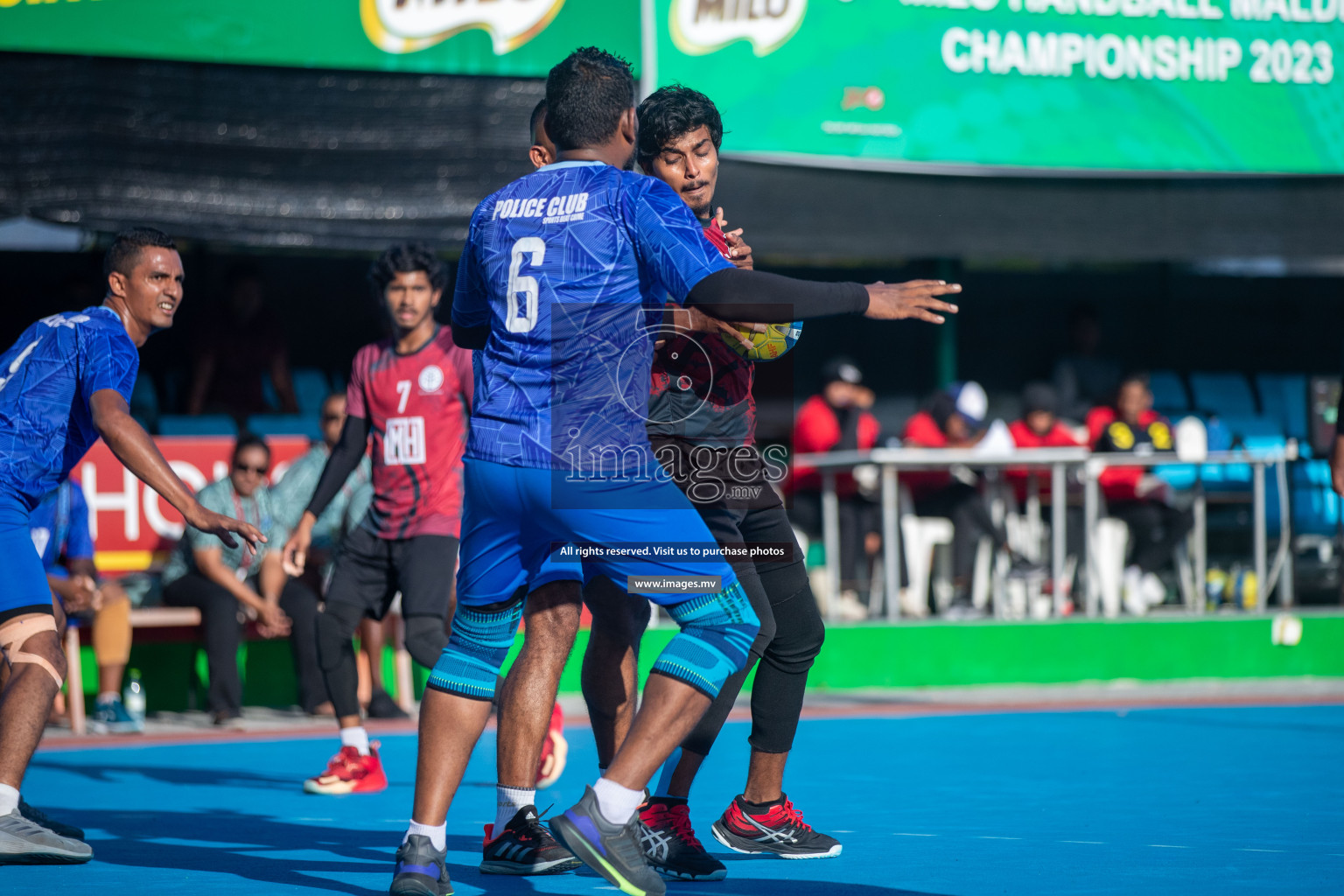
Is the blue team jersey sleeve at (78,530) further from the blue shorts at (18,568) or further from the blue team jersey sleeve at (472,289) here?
the blue team jersey sleeve at (472,289)

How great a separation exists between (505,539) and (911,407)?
11.0m

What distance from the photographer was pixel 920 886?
4.25 metres

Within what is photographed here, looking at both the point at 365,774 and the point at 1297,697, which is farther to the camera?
the point at 1297,697

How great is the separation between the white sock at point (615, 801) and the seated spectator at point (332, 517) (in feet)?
19.8

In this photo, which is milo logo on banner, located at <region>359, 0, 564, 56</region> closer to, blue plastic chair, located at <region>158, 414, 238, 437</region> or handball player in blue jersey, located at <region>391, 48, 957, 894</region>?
blue plastic chair, located at <region>158, 414, 238, 437</region>

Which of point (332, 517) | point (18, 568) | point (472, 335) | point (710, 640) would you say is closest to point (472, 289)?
point (472, 335)

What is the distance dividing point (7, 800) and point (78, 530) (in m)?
3.96

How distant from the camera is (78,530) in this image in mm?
8531

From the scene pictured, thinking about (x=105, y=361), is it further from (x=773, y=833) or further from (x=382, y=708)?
(x=382, y=708)

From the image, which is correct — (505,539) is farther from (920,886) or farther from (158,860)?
(158,860)

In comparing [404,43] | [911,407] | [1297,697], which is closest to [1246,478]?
[1297,697]

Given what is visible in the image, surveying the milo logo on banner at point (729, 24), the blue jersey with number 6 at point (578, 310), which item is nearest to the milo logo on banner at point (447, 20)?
the milo logo on banner at point (729, 24)

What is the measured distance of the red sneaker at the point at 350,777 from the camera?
6426mm

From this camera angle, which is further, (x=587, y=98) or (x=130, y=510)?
(x=130, y=510)
